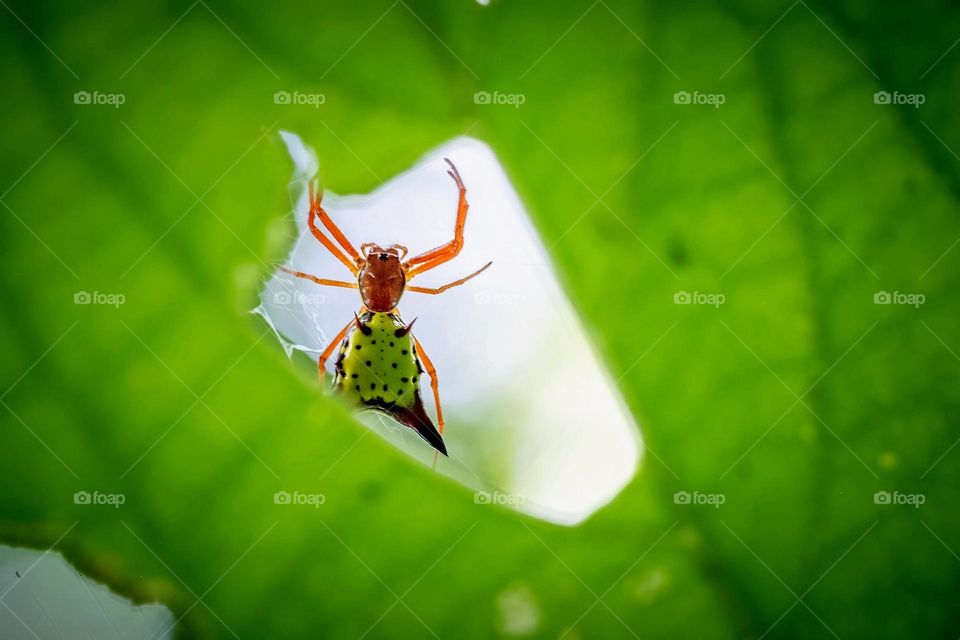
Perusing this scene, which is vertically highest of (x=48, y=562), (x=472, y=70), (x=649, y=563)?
(x=472, y=70)

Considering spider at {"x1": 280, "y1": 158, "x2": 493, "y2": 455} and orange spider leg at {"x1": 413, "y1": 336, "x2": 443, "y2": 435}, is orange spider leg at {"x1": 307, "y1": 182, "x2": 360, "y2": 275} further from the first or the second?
orange spider leg at {"x1": 413, "y1": 336, "x2": 443, "y2": 435}

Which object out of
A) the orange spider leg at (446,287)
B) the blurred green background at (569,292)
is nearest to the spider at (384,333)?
the orange spider leg at (446,287)

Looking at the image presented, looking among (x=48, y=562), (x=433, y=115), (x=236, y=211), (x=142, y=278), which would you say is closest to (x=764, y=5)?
(x=433, y=115)

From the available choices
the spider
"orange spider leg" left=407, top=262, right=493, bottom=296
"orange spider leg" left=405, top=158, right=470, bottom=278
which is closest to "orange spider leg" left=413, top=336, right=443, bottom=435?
the spider

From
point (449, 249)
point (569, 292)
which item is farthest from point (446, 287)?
point (569, 292)

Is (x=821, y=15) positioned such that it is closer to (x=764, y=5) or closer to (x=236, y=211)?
(x=764, y=5)

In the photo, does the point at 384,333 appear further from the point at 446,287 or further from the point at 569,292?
the point at 569,292
